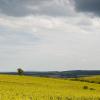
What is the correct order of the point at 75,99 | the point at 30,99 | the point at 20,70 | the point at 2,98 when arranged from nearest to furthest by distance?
the point at 2,98 → the point at 30,99 → the point at 75,99 → the point at 20,70

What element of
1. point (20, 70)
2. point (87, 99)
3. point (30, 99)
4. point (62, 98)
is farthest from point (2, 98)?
point (20, 70)

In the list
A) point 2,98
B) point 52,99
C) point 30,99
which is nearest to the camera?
point 2,98

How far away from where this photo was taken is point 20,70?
14175cm

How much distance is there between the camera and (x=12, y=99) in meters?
26.9

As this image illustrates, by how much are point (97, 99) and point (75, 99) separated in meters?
3.47

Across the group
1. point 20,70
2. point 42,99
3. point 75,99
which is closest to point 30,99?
point 42,99

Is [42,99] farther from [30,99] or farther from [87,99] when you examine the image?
[87,99]

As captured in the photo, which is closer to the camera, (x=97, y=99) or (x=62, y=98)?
(x=62, y=98)

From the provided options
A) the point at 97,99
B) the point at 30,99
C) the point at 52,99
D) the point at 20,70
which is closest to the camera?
the point at 30,99

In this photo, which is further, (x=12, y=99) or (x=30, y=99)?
(x=30, y=99)

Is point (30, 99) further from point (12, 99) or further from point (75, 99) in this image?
point (75, 99)

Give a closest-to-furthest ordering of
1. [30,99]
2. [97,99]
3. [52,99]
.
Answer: [30,99] → [52,99] → [97,99]

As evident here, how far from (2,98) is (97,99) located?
1340cm

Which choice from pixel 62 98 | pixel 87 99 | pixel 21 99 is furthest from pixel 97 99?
pixel 21 99
